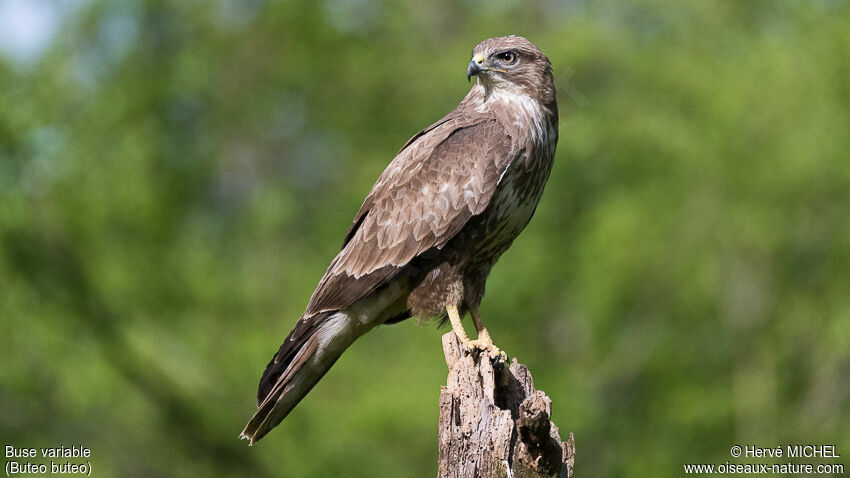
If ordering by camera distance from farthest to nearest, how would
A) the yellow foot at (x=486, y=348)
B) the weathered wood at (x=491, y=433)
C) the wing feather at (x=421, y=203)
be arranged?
the wing feather at (x=421, y=203)
the yellow foot at (x=486, y=348)
the weathered wood at (x=491, y=433)

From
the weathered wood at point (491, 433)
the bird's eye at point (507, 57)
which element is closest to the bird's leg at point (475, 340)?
the weathered wood at point (491, 433)

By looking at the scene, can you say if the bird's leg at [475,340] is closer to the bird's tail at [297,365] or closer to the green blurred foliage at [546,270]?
the bird's tail at [297,365]

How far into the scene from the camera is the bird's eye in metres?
5.79

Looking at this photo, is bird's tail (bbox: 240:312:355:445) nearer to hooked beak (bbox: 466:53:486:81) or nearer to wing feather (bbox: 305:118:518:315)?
wing feather (bbox: 305:118:518:315)

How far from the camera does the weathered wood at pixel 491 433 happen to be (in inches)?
168

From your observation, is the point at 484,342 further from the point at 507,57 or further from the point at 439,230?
the point at 507,57

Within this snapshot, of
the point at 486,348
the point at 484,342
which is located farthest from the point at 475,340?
the point at 486,348

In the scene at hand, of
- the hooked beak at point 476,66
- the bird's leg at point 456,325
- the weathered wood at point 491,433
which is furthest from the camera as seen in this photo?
the hooked beak at point 476,66

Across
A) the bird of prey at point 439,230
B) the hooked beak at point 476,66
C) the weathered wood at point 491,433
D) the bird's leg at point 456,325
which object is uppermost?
the hooked beak at point 476,66

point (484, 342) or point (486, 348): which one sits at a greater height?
point (484, 342)

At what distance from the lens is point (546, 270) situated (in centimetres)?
1437

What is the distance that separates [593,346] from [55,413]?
7699 mm

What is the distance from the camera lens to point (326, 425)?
14.1m

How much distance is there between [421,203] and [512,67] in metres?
1.01
